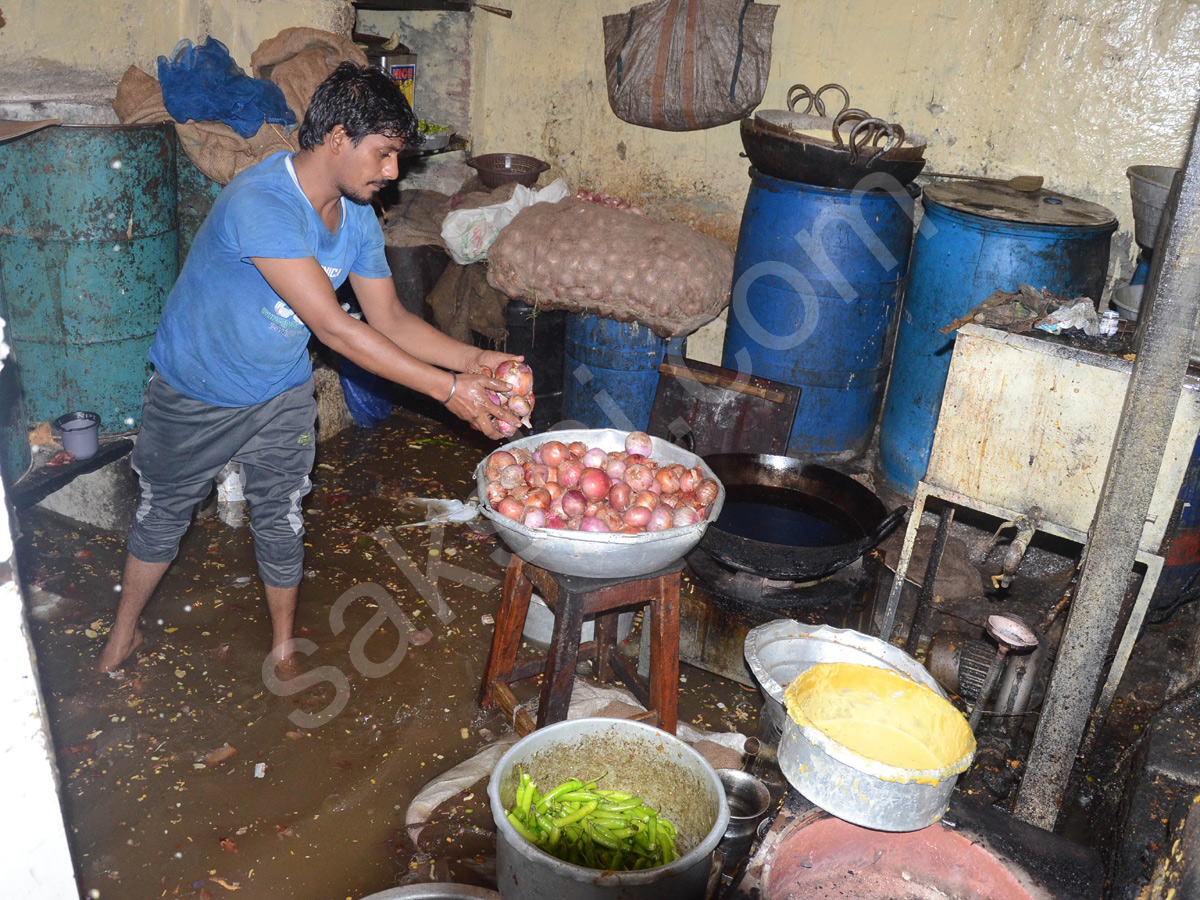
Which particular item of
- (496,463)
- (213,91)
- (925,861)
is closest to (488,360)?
(496,463)

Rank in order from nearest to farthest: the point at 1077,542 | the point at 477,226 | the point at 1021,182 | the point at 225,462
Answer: the point at 1077,542, the point at 225,462, the point at 1021,182, the point at 477,226

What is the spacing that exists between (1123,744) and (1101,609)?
1.43m

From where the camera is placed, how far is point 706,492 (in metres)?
3.16

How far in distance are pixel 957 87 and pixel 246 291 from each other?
4.01m

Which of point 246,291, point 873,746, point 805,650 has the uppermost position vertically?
point 246,291

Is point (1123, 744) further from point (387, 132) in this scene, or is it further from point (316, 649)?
point (387, 132)

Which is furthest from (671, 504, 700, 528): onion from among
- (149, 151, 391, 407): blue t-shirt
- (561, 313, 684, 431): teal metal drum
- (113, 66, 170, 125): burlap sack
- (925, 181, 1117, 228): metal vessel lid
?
(113, 66, 170, 125): burlap sack

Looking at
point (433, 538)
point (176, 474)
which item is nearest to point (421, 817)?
point (176, 474)

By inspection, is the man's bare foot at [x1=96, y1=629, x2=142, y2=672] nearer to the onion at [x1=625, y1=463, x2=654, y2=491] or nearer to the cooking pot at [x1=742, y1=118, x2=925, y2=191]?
the onion at [x1=625, y1=463, x2=654, y2=491]

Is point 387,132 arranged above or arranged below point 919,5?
below

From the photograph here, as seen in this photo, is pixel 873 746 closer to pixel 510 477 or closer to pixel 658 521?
pixel 658 521

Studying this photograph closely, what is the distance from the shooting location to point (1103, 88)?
15.8 feet

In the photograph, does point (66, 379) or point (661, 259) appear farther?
point (661, 259)

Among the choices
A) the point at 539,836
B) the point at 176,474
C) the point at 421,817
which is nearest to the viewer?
the point at 539,836
